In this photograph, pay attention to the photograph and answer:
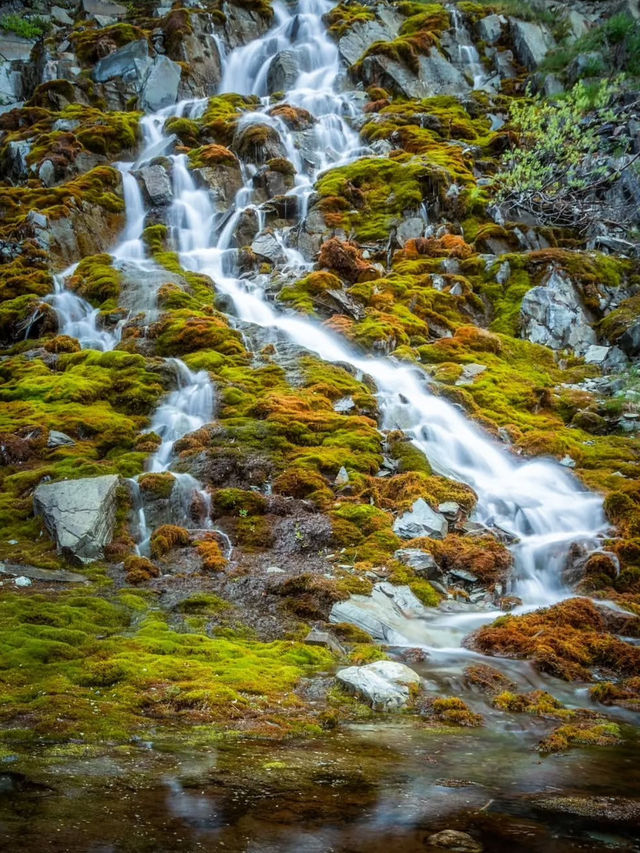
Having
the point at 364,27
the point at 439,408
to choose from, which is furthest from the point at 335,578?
the point at 364,27

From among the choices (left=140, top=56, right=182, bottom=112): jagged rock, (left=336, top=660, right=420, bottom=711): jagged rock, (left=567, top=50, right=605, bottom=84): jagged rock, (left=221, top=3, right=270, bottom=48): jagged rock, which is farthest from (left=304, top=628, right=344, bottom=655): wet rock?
(left=221, top=3, right=270, bottom=48): jagged rock

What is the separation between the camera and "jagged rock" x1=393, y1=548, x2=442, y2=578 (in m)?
12.7

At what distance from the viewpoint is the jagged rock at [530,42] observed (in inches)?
1866

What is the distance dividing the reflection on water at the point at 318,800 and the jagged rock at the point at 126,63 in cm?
4814

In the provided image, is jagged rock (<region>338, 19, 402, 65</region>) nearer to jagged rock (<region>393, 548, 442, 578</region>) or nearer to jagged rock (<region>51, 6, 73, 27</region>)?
jagged rock (<region>51, 6, 73, 27</region>)

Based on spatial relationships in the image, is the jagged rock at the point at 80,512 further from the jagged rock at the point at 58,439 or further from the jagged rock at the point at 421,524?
the jagged rock at the point at 421,524

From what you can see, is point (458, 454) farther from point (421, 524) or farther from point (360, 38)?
point (360, 38)

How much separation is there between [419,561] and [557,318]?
55.4ft

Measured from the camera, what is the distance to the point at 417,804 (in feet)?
17.3

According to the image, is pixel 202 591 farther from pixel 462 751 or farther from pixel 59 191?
pixel 59 191

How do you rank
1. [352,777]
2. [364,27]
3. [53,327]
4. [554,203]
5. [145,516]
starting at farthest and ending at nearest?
[364,27], [53,327], [145,516], [554,203], [352,777]

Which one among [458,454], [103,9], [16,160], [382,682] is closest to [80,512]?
[382,682]

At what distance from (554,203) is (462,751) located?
626 cm

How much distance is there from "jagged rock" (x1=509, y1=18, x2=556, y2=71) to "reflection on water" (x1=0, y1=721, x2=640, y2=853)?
51.3 m
